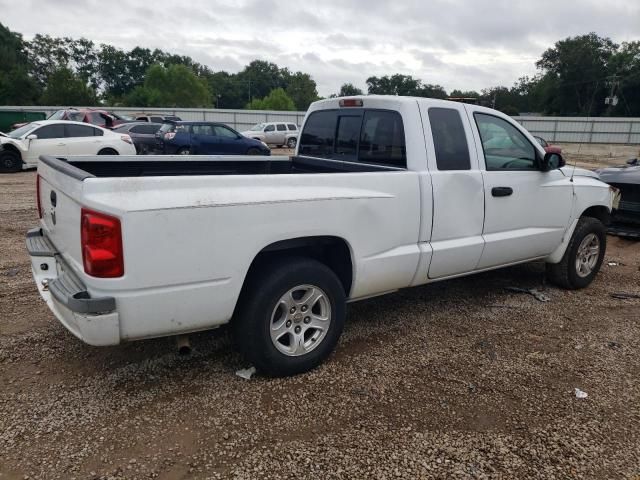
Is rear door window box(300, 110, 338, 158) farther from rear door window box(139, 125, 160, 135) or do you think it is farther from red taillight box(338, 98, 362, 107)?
rear door window box(139, 125, 160, 135)

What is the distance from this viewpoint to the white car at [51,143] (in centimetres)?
1408

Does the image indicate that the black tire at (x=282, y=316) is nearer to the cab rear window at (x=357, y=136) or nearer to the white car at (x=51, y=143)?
the cab rear window at (x=357, y=136)

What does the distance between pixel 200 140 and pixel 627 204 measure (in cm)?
1407

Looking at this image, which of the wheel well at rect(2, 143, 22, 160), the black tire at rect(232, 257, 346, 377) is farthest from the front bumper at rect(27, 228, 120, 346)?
the wheel well at rect(2, 143, 22, 160)

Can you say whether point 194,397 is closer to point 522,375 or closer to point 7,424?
point 7,424

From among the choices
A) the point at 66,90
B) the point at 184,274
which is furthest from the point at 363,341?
the point at 66,90

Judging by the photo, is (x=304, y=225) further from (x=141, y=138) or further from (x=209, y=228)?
(x=141, y=138)

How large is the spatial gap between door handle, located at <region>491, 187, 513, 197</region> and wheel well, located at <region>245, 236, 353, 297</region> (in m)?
1.53

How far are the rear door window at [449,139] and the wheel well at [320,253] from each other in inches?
42.4

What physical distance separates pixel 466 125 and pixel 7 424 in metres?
3.88

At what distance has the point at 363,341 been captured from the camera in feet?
13.2

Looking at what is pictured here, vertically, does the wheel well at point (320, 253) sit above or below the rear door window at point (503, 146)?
below

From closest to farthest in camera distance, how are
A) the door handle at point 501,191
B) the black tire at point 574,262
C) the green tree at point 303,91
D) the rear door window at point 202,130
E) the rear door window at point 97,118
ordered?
the door handle at point 501,191 → the black tire at point 574,262 → the rear door window at point 202,130 → the rear door window at point 97,118 → the green tree at point 303,91

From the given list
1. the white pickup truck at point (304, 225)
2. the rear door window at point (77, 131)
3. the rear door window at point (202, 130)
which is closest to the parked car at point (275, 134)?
the rear door window at point (202, 130)
